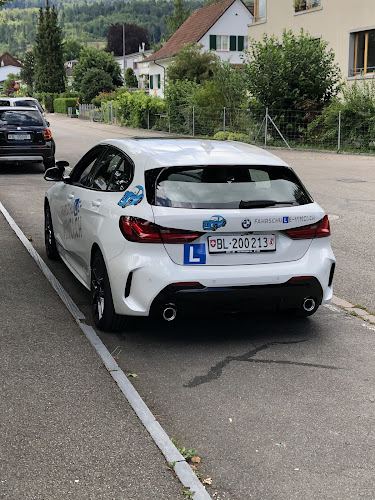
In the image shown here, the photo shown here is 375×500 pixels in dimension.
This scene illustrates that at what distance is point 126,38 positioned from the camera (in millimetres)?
127250

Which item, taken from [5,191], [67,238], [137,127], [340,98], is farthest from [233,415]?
[137,127]

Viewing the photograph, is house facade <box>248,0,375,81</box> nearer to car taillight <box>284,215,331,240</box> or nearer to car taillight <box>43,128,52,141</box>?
car taillight <box>43,128,52,141</box>

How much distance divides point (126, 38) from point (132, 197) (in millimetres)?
127278

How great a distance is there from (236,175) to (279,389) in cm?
171

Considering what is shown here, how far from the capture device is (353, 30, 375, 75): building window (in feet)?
105

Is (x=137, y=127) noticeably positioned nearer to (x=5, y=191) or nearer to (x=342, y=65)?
(x=342, y=65)

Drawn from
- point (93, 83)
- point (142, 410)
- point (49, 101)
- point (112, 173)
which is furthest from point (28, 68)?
point (142, 410)

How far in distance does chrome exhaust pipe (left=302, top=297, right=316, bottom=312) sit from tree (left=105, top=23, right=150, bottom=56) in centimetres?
12506

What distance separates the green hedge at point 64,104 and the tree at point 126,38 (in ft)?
154

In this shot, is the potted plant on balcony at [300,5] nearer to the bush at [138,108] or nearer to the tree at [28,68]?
the bush at [138,108]

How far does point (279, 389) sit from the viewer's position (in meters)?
4.69

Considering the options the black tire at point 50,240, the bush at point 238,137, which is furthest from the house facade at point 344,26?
the black tire at point 50,240

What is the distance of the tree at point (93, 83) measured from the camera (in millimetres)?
73625

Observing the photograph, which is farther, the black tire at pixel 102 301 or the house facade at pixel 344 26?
the house facade at pixel 344 26
